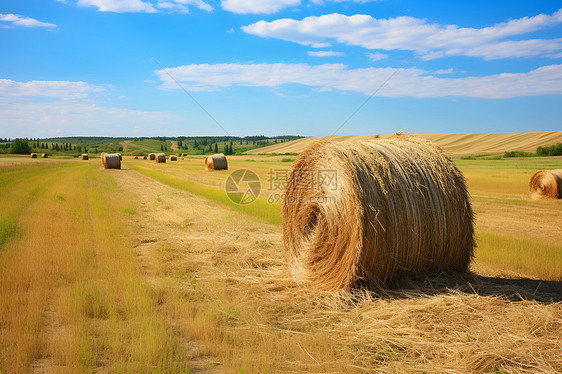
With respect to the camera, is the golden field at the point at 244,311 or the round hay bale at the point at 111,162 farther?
the round hay bale at the point at 111,162

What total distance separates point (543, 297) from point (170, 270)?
5880 mm

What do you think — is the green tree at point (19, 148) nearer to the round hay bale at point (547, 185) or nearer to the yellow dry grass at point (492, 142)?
the yellow dry grass at point (492, 142)

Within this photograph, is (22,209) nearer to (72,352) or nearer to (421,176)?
(72,352)

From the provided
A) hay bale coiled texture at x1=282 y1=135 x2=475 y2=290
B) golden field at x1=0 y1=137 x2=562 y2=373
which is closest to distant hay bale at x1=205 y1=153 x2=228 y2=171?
golden field at x1=0 y1=137 x2=562 y2=373

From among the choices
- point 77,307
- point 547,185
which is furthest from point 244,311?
point 547,185

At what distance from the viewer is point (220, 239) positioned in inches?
377

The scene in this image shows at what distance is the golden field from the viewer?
4.00 m

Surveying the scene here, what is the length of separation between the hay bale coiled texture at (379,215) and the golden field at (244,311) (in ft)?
1.11

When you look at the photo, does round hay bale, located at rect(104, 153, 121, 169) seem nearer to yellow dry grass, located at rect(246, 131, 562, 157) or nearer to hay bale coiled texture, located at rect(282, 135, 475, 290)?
yellow dry grass, located at rect(246, 131, 562, 157)

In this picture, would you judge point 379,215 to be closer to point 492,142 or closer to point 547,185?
point 547,185

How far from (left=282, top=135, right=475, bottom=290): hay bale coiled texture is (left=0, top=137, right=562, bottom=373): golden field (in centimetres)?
34

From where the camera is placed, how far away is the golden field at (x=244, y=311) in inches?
157

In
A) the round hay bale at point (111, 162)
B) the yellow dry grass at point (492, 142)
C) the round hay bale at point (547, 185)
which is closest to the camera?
the round hay bale at point (547, 185)

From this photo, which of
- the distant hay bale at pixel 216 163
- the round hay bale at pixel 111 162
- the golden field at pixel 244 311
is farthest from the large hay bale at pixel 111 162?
the golden field at pixel 244 311
